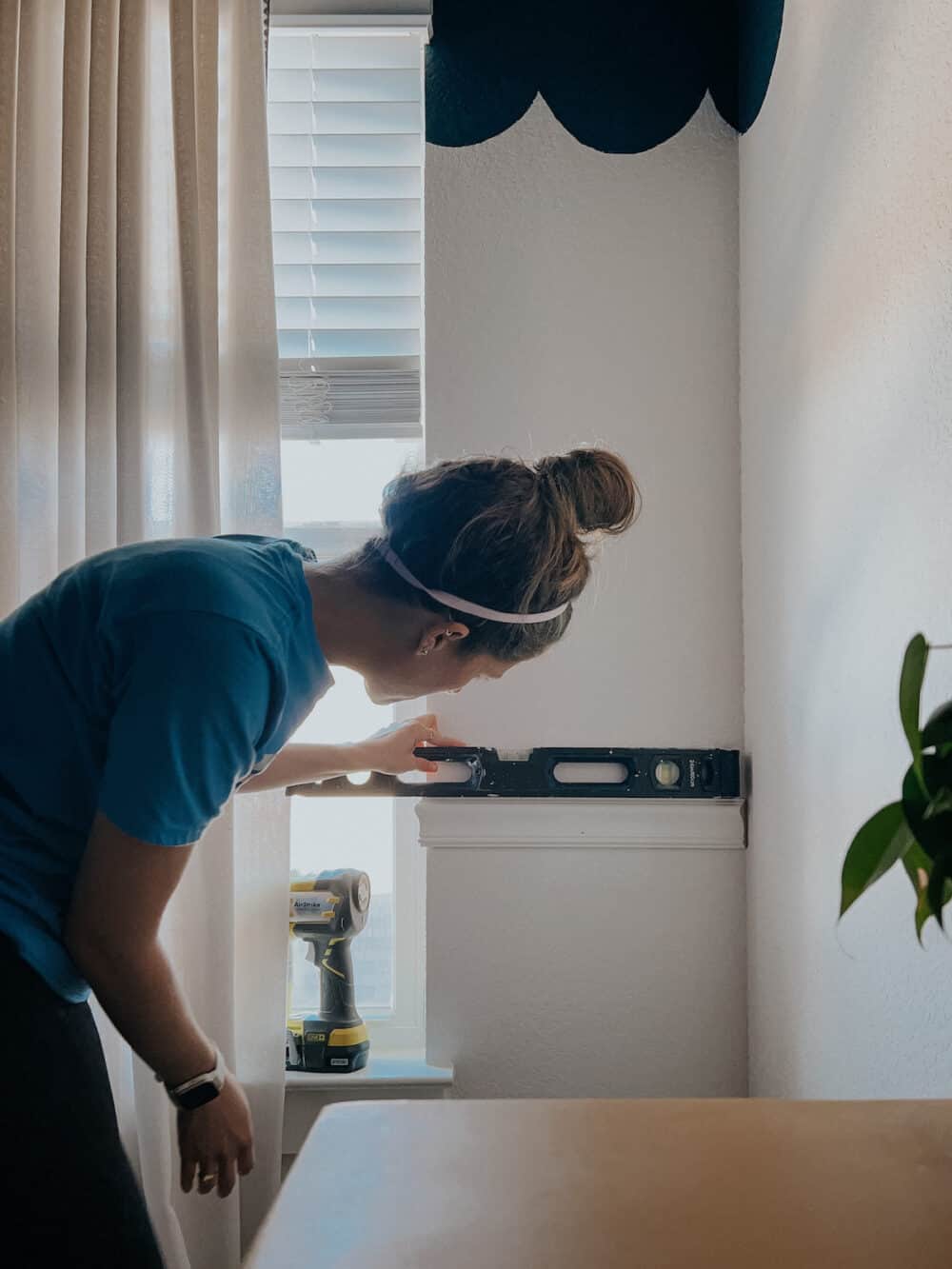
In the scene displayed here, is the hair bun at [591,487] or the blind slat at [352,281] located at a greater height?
the blind slat at [352,281]

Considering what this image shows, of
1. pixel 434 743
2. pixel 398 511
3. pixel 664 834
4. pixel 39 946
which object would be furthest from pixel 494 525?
pixel 664 834

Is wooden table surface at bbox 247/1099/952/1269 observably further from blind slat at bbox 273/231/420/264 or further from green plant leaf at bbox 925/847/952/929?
blind slat at bbox 273/231/420/264

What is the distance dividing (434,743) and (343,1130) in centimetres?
110

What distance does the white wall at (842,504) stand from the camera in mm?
1175

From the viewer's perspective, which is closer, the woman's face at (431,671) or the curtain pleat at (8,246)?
the woman's face at (431,671)

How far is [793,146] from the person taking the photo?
65.4 inches

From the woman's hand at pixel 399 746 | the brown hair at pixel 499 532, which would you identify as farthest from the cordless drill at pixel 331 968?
the brown hair at pixel 499 532

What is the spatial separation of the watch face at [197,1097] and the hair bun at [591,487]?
0.64 meters

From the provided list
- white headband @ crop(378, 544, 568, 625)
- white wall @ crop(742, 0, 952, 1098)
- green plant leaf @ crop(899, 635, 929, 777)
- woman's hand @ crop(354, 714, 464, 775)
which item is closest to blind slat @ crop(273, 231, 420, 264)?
white wall @ crop(742, 0, 952, 1098)

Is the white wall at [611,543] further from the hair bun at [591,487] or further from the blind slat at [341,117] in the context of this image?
the hair bun at [591,487]

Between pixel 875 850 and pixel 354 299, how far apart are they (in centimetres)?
167

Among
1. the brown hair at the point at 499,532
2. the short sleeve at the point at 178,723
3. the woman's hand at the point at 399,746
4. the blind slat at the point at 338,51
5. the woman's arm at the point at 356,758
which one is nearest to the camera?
the short sleeve at the point at 178,723

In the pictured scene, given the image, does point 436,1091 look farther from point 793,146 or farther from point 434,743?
point 793,146

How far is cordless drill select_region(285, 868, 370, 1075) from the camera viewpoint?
6.36 feet
